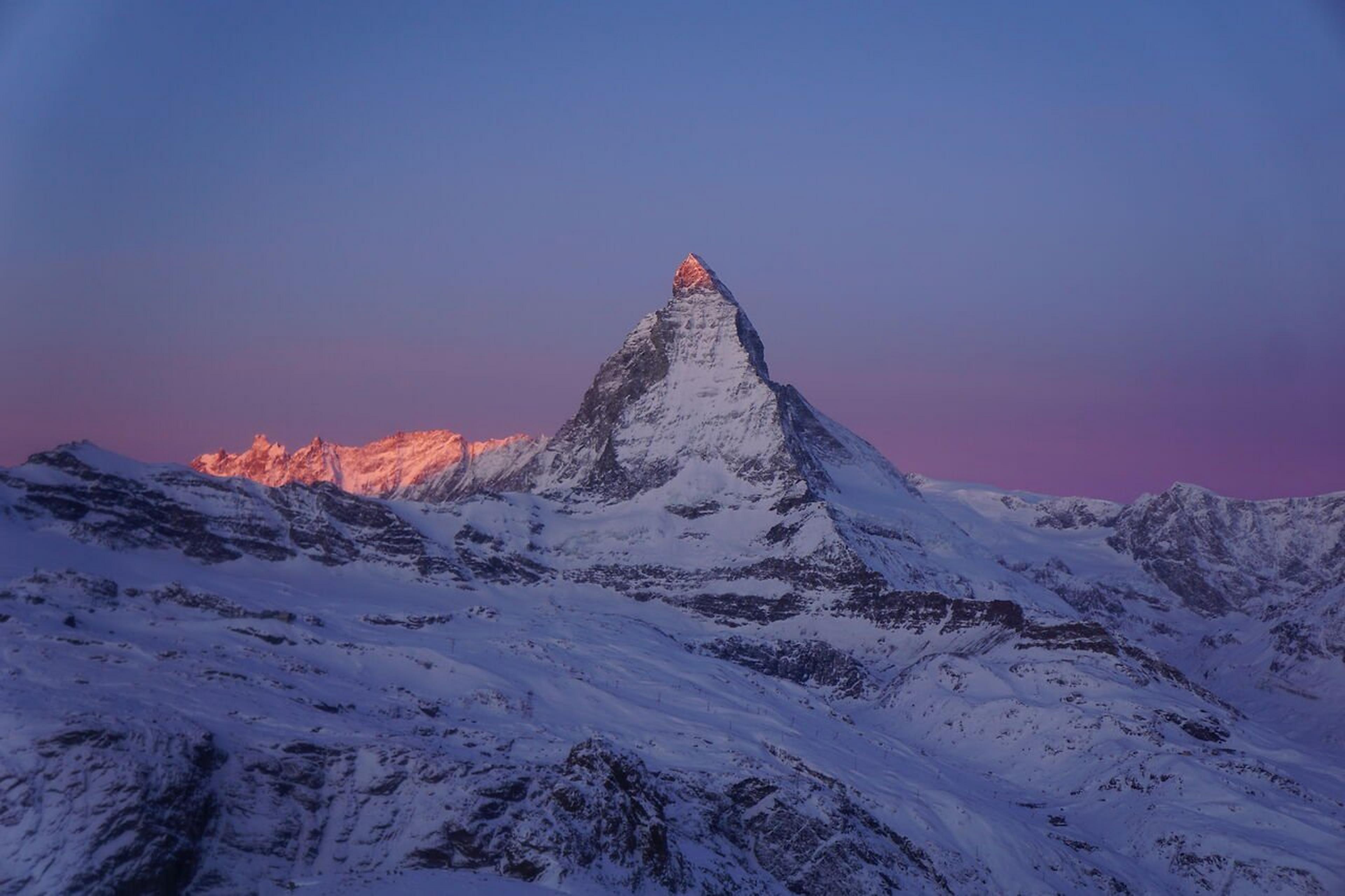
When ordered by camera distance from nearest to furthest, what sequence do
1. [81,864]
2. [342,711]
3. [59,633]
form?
1. [81,864]
2. [342,711]
3. [59,633]

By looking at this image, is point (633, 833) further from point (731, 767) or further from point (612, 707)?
point (612, 707)

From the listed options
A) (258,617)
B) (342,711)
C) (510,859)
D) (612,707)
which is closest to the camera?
(510,859)

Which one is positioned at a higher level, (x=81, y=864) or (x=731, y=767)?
(x=731, y=767)

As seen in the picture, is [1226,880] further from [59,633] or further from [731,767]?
[59,633]

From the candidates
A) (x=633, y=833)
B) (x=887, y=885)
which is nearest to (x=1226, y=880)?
(x=887, y=885)

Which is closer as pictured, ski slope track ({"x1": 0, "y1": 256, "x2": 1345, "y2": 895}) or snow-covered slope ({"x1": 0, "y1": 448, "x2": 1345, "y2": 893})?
ski slope track ({"x1": 0, "y1": 256, "x2": 1345, "y2": 895})

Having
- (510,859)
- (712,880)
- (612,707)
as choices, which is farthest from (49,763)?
(612,707)

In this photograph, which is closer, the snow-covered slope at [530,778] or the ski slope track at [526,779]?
the ski slope track at [526,779]

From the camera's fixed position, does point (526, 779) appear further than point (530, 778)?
No

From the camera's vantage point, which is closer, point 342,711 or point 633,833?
point 633,833
